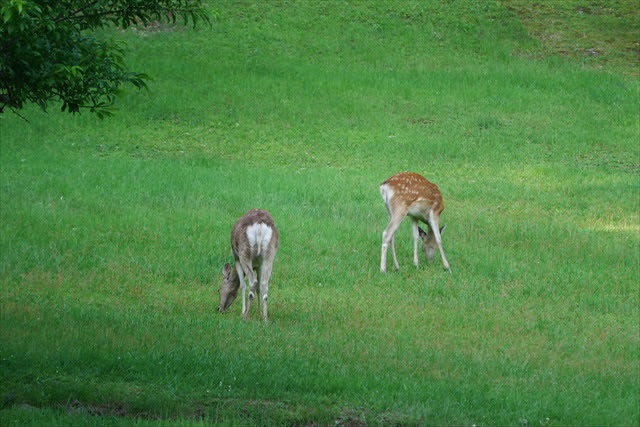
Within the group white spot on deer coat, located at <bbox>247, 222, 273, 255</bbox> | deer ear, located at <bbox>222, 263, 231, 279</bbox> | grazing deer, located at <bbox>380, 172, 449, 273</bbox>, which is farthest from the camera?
grazing deer, located at <bbox>380, 172, 449, 273</bbox>

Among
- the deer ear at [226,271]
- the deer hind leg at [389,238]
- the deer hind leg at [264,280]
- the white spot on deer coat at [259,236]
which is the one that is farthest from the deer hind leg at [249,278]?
the deer hind leg at [389,238]

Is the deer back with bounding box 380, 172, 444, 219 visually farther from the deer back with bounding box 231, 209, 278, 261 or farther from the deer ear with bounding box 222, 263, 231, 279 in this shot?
the deer back with bounding box 231, 209, 278, 261

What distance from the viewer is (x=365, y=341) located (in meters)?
12.0

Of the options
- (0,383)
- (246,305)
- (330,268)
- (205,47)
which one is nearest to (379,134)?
(205,47)

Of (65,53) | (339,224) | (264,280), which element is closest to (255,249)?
(264,280)

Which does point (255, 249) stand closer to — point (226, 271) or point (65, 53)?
point (226, 271)

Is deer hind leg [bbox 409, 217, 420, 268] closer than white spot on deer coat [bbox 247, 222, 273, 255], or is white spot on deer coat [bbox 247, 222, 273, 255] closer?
white spot on deer coat [bbox 247, 222, 273, 255]

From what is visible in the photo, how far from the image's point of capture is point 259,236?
12.9 metres

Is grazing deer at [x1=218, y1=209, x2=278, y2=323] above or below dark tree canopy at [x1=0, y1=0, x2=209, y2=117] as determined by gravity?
below

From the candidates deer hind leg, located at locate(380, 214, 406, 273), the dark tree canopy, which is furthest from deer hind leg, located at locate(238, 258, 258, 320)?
deer hind leg, located at locate(380, 214, 406, 273)

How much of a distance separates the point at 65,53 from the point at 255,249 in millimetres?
3870

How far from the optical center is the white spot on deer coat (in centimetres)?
1284

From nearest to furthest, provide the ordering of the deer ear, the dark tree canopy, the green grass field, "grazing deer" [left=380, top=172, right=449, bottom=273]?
the dark tree canopy, the green grass field, the deer ear, "grazing deer" [left=380, top=172, right=449, bottom=273]

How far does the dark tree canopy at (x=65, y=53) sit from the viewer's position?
369 inches
